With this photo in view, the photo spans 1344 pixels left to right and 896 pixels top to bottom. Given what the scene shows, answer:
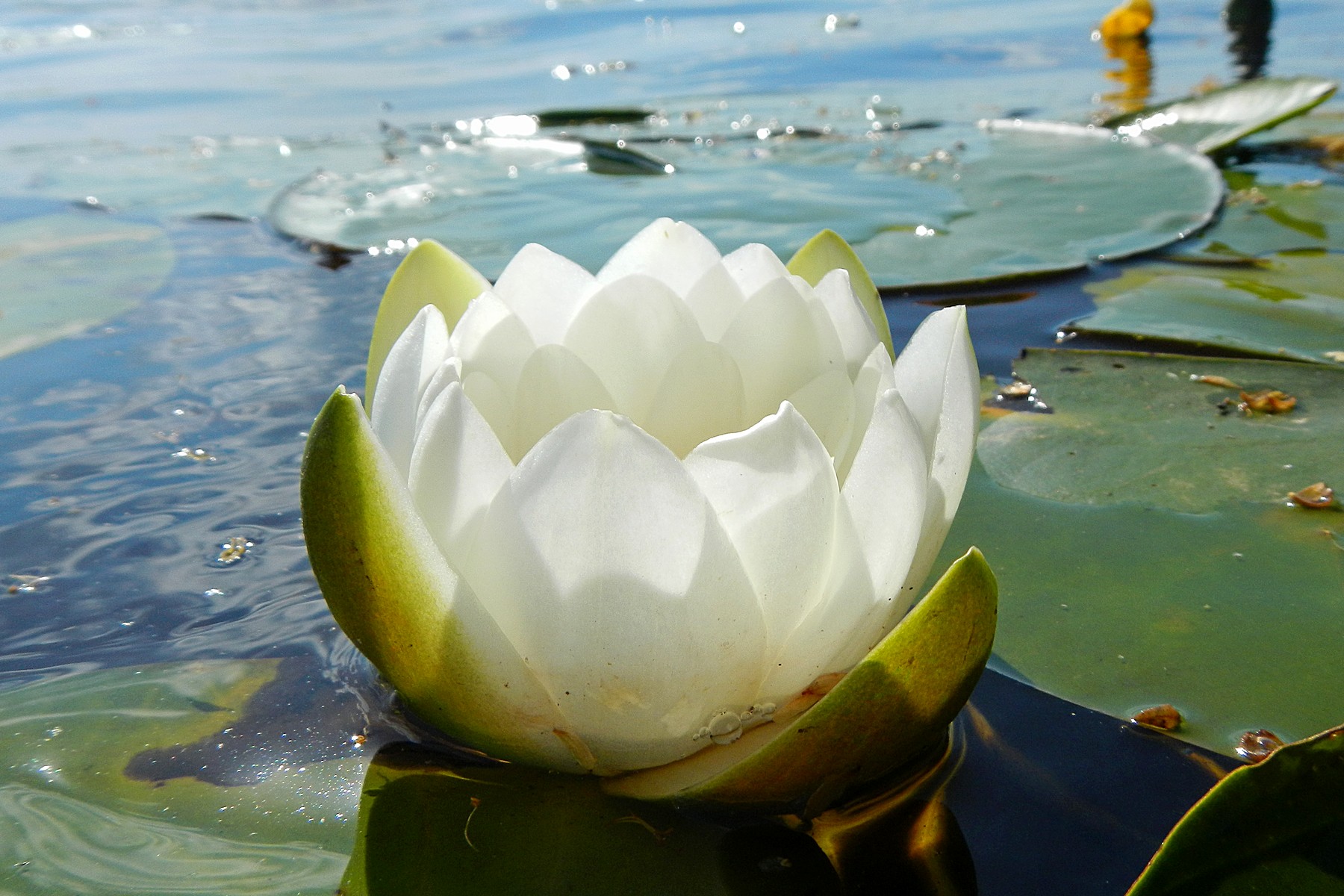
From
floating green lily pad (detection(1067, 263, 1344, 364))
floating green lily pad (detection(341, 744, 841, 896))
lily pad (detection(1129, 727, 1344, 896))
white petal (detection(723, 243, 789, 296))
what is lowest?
floating green lily pad (detection(341, 744, 841, 896))

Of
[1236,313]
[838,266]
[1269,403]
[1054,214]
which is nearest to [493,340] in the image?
[838,266]

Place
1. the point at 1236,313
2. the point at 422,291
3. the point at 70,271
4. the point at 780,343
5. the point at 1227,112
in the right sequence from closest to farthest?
the point at 780,343, the point at 422,291, the point at 1236,313, the point at 70,271, the point at 1227,112

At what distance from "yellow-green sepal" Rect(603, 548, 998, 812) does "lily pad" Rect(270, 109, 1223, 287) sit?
122 cm

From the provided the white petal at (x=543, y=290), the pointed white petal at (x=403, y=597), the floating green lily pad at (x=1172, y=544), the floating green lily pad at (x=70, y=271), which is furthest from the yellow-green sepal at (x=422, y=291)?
the floating green lily pad at (x=70, y=271)

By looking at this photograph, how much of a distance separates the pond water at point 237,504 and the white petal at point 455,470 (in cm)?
22

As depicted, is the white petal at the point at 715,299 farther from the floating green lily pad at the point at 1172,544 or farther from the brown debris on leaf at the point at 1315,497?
the brown debris on leaf at the point at 1315,497

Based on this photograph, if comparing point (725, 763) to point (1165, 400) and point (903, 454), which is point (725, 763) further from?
point (1165, 400)

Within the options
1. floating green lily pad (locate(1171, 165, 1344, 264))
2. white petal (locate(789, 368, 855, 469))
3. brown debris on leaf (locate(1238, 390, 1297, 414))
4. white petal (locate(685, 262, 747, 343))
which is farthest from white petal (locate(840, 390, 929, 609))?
floating green lily pad (locate(1171, 165, 1344, 264))

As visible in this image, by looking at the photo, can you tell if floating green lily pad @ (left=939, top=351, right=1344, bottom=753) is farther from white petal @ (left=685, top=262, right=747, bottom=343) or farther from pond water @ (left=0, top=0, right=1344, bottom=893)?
white petal @ (left=685, top=262, right=747, bottom=343)

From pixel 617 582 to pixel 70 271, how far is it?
1977 millimetres

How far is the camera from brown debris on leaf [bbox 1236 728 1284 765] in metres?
0.75

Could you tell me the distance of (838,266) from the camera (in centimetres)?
105

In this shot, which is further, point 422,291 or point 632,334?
point 422,291

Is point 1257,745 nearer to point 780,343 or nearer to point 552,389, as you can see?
point 780,343
